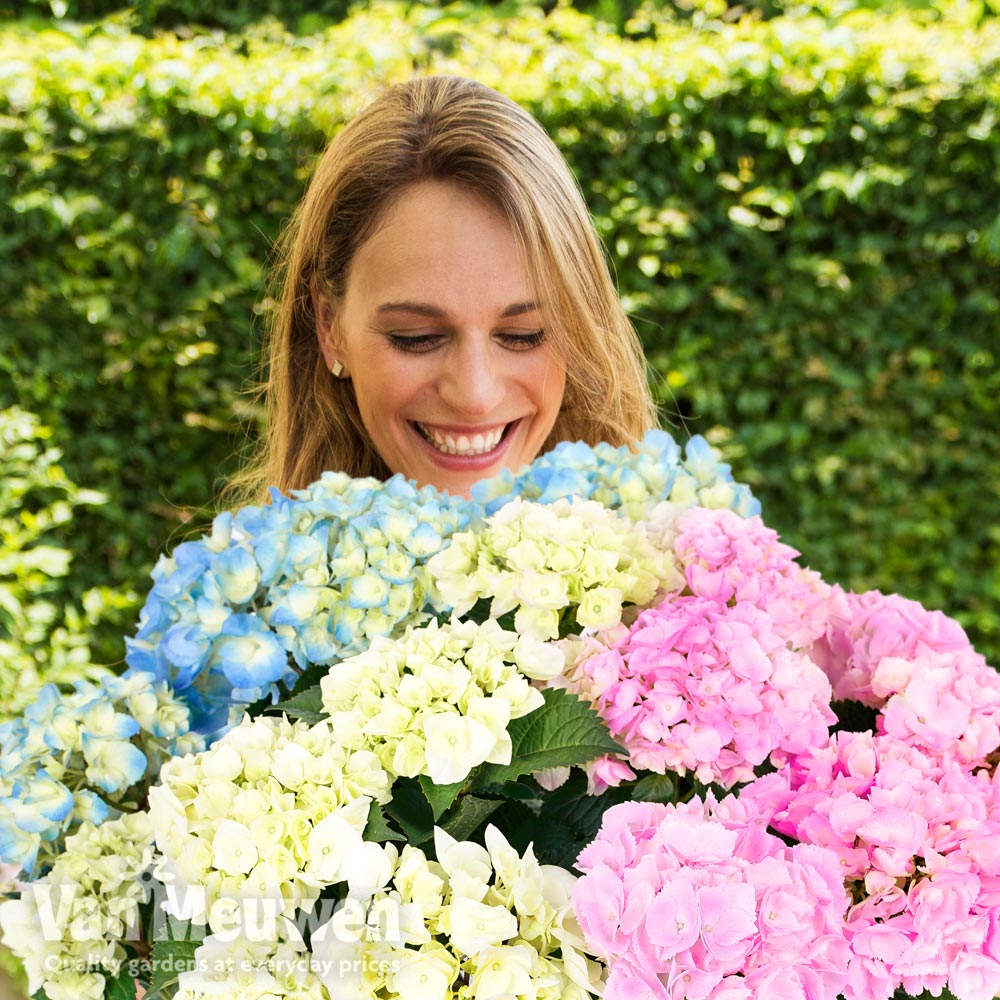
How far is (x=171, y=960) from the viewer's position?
744mm

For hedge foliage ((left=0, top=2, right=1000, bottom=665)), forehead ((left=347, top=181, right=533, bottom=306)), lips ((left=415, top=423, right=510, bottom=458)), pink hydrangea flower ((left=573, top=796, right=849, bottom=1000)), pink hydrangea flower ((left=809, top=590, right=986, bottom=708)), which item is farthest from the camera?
hedge foliage ((left=0, top=2, right=1000, bottom=665))

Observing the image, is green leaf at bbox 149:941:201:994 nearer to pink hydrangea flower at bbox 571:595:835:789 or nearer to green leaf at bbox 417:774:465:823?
green leaf at bbox 417:774:465:823

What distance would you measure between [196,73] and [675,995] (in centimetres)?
336

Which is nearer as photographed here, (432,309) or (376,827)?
(376,827)

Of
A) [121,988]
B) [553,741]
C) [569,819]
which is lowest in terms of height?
[121,988]

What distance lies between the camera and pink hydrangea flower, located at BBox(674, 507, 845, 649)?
91 cm

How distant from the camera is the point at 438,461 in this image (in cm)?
159

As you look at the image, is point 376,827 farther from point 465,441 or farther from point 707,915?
point 465,441

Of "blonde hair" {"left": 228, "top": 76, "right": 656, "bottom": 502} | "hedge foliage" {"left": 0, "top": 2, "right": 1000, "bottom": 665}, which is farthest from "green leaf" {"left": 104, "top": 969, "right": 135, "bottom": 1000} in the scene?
"hedge foliage" {"left": 0, "top": 2, "right": 1000, "bottom": 665}

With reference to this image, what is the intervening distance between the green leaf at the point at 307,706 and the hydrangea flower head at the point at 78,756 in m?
0.14

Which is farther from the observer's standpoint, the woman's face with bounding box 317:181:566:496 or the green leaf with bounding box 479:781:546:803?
the woman's face with bounding box 317:181:566:496

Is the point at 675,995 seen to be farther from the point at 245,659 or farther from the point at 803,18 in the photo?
the point at 803,18

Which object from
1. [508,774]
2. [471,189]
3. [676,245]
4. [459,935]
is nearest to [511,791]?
[508,774]

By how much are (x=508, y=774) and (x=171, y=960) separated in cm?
26
